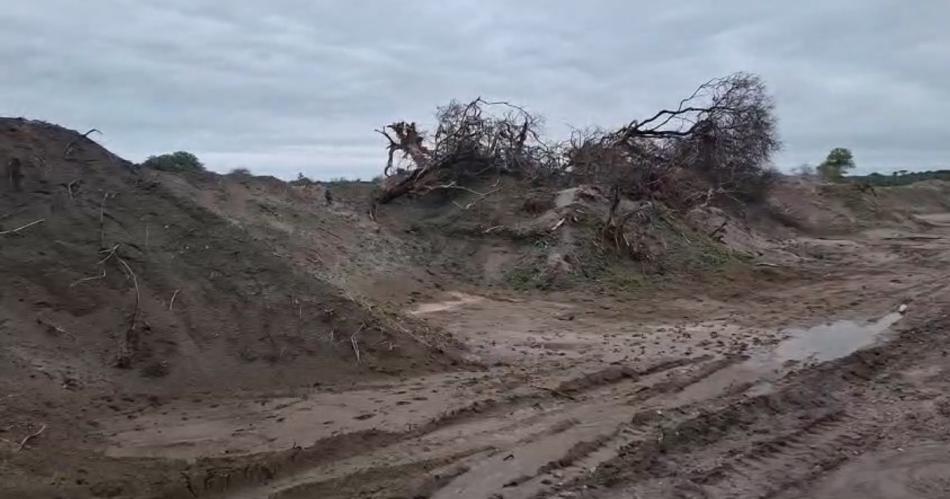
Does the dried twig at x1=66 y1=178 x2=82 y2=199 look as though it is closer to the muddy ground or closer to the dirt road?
the muddy ground

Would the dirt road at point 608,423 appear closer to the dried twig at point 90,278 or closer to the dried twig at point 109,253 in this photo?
the dried twig at point 90,278

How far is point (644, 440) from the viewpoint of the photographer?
19.1 ft

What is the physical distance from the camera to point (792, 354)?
8.73 metres

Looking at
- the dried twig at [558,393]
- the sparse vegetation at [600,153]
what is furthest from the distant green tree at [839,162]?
the dried twig at [558,393]

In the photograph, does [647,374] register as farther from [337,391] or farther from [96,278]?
[96,278]

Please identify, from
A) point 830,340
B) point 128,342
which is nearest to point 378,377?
point 128,342

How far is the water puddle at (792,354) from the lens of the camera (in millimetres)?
7316

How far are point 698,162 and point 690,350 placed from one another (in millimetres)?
11367

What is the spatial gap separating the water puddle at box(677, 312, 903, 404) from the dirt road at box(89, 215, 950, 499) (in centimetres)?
3

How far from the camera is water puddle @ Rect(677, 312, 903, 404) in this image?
7.32 metres

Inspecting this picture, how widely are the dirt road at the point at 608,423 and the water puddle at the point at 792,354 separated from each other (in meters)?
0.03

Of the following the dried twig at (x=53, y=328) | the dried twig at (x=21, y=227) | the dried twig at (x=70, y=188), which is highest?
the dried twig at (x=70, y=188)

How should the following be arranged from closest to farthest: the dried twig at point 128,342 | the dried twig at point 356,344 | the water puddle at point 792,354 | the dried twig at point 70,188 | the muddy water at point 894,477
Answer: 1. the muddy water at point 894,477
2. the dried twig at point 128,342
3. the water puddle at point 792,354
4. the dried twig at point 356,344
5. the dried twig at point 70,188

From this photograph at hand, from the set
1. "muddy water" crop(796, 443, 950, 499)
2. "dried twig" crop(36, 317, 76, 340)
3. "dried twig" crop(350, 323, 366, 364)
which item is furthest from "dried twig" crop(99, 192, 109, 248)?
"muddy water" crop(796, 443, 950, 499)
